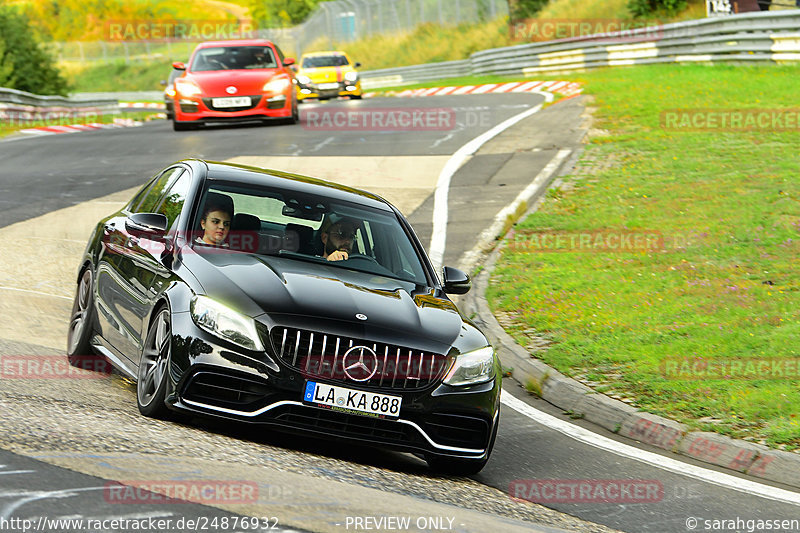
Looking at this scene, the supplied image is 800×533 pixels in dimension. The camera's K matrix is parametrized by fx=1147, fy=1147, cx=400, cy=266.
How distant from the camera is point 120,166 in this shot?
1992 cm

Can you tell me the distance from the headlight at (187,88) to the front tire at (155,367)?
60.8 feet

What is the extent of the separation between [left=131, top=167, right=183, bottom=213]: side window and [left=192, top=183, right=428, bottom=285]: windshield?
76 cm

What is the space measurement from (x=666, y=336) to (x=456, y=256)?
178 inches

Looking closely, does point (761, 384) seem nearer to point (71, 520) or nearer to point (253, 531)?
point (253, 531)

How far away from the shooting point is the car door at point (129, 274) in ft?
22.9

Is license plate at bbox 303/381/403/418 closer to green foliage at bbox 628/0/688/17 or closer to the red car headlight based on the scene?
the red car headlight

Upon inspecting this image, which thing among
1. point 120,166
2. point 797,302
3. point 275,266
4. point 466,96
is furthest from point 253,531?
point 466,96

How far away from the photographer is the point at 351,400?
603cm

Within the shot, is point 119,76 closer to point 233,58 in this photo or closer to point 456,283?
point 233,58
